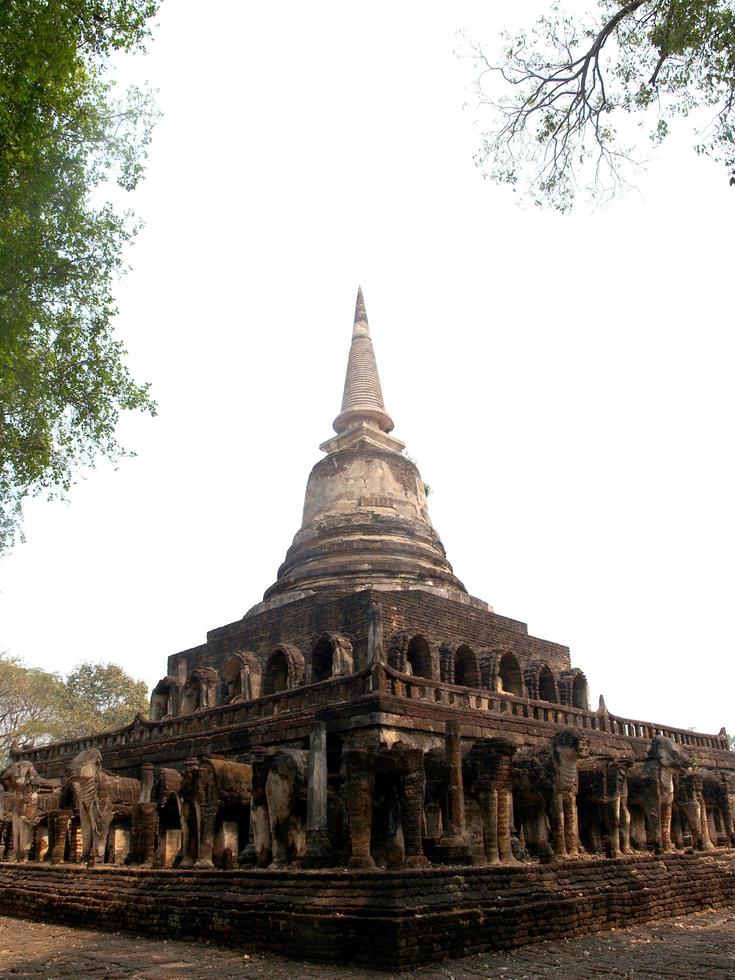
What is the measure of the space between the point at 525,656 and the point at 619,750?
144 inches

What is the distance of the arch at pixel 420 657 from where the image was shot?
750 inches

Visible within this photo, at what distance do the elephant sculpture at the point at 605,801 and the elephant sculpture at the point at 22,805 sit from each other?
11025 mm

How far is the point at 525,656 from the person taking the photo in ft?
72.1

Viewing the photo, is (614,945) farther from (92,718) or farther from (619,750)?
(92,718)

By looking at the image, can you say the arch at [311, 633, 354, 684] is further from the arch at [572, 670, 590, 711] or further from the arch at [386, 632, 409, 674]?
the arch at [572, 670, 590, 711]

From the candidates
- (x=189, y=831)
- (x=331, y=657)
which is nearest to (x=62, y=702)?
(x=331, y=657)

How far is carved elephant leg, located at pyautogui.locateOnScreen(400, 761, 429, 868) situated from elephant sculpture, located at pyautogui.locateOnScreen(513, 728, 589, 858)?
8.98ft

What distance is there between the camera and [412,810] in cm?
1135

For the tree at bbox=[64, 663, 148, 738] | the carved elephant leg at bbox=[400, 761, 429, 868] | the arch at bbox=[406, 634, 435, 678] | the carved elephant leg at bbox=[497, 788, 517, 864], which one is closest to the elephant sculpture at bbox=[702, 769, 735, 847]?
the arch at bbox=[406, 634, 435, 678]

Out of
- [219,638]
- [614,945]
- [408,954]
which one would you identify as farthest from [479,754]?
[219,638]

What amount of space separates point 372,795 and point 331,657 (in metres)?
7.81

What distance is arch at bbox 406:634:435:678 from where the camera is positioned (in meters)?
19.1

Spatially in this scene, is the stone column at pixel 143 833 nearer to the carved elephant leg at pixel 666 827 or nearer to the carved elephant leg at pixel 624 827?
the carved elephant leg at pixel 624 827

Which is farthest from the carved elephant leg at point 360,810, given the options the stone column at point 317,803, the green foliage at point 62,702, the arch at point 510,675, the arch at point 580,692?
the green foliage at point 62,702
